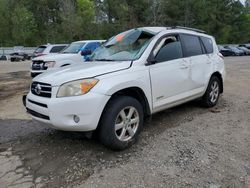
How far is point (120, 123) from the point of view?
13.2ft

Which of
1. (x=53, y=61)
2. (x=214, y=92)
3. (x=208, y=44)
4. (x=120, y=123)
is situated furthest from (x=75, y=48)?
(x=120, y=123)

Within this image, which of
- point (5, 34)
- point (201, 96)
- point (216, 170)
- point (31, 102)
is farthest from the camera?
point (5, 34)

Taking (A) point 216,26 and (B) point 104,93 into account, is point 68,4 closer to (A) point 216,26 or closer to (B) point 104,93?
(A) point 216,26

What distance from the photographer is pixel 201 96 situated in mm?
6078

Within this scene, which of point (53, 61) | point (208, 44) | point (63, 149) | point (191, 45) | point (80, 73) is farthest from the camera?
point (53, 61)

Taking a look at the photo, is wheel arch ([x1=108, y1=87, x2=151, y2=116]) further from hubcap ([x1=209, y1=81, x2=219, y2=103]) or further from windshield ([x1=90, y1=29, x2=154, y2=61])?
hubcap ([x1=209, y1=81, x2=219, y2=103])

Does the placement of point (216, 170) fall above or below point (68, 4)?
below

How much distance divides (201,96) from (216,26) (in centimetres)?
5765

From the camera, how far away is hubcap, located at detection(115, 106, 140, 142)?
13.2 ft

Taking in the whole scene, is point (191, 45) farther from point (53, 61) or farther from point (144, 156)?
point (53, 61)

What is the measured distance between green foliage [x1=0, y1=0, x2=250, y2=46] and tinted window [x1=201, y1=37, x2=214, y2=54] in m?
44.0

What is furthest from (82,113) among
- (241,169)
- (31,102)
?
(241,169)

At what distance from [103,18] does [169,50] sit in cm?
5682

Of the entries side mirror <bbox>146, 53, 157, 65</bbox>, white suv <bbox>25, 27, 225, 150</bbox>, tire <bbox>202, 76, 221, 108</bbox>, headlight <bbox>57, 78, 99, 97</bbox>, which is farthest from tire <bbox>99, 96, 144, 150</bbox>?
tire <bbox>202, 76, 221, 108</bbox>
